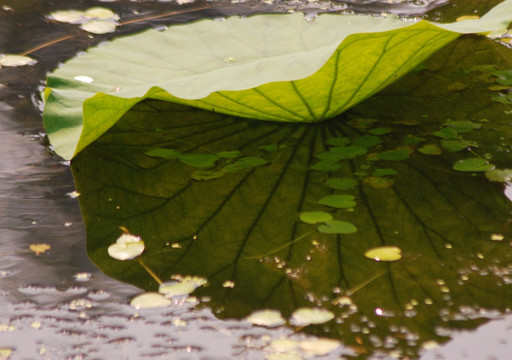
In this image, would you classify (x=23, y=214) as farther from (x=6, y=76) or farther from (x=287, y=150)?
(x=6, y=76)

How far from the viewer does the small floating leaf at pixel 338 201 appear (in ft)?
4.24

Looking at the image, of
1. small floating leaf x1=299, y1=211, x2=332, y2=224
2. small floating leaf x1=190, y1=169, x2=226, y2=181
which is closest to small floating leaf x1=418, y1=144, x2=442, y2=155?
small floating leaf x1=299, y1=211, x2=332, y2=224

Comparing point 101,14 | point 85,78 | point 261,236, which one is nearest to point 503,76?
Result: point 261,236

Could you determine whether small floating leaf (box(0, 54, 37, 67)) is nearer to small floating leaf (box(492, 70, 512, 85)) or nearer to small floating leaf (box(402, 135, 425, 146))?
small floating leaf (box(402, 135, 425, 146))

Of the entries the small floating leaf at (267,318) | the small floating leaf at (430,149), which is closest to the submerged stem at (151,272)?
the small floating leaf at (267,318)

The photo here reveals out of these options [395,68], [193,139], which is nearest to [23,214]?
[193,139]

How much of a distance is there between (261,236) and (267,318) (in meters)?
0.24

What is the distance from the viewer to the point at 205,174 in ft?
4.65

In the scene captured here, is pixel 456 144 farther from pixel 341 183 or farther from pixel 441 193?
pixel 341 183

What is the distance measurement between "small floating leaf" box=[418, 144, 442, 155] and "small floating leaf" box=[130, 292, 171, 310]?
73cm

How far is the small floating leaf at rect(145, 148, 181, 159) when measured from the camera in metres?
1.49

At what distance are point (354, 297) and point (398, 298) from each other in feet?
0.23

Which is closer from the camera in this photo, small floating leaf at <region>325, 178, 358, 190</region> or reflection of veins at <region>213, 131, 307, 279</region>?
reflection of veins at <region>213, 131, 307, 279</region>

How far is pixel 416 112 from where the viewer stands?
5.52 feet
